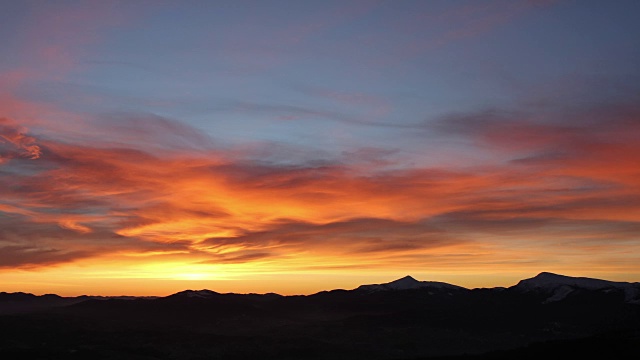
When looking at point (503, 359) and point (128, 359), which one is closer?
point (503, 359)

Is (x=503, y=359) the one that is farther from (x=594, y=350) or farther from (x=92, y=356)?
(x=92, y=356)

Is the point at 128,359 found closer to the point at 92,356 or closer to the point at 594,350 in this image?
the point at 92,356

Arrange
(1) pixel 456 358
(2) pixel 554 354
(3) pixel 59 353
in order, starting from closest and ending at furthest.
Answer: (2) pixel 554 354 → (1) pixel 456 358 → (3) pixel 59 353

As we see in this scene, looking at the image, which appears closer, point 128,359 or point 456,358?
point 456,358

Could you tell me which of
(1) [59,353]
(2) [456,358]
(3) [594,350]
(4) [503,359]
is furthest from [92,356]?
(3) [594,350]

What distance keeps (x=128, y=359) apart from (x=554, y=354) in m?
136

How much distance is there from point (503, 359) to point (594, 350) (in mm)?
17254

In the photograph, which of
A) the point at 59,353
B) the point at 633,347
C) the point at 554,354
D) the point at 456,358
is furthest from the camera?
the point at 59,353

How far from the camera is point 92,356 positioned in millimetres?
196625

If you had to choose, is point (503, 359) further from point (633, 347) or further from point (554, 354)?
point (633, 347)

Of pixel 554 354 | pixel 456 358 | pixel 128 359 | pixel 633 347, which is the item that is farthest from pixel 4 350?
pixel 633 347

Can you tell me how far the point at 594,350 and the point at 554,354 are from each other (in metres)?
7.75

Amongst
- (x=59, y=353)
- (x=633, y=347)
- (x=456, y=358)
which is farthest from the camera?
(x=59, y=353)

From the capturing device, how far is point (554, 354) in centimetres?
12294
